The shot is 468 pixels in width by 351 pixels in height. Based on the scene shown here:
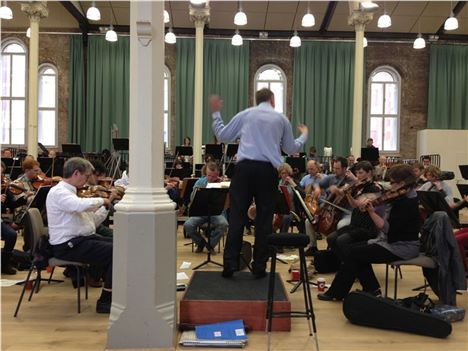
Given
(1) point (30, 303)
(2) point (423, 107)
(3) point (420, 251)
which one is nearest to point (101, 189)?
(1) point (30, 303)

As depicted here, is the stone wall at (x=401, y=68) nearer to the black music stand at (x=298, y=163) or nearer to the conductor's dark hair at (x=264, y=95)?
the black music stand at (x=298, y=163)

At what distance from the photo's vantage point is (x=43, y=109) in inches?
623

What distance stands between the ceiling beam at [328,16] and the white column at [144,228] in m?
12.1

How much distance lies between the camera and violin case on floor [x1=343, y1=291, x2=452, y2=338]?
3518 millimetres

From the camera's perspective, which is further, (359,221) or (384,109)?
(384,109)

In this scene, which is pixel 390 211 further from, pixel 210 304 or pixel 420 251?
pixel 210 304

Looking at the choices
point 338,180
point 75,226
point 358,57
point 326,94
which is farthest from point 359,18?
point 75,226

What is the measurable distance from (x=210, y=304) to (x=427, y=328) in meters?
1.65

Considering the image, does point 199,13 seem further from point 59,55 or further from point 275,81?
point 59,55

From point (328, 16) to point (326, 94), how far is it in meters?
2.51

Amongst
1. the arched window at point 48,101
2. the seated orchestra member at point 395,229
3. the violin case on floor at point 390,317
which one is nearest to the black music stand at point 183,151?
the arched window at point 48,101

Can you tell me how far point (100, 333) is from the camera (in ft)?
11.6

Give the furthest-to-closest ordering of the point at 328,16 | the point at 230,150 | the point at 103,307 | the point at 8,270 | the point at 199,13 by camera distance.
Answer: the point at 328,16
the point at 199,13
the point at 230,150
the point at 8,270
the point at 103,307

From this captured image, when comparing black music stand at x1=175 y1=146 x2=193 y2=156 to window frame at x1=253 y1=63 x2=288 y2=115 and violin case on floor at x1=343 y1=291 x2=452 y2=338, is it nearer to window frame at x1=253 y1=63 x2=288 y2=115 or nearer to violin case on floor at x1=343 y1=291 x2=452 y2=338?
window frame at x1=253 y1=63 x2=288 y2=115
